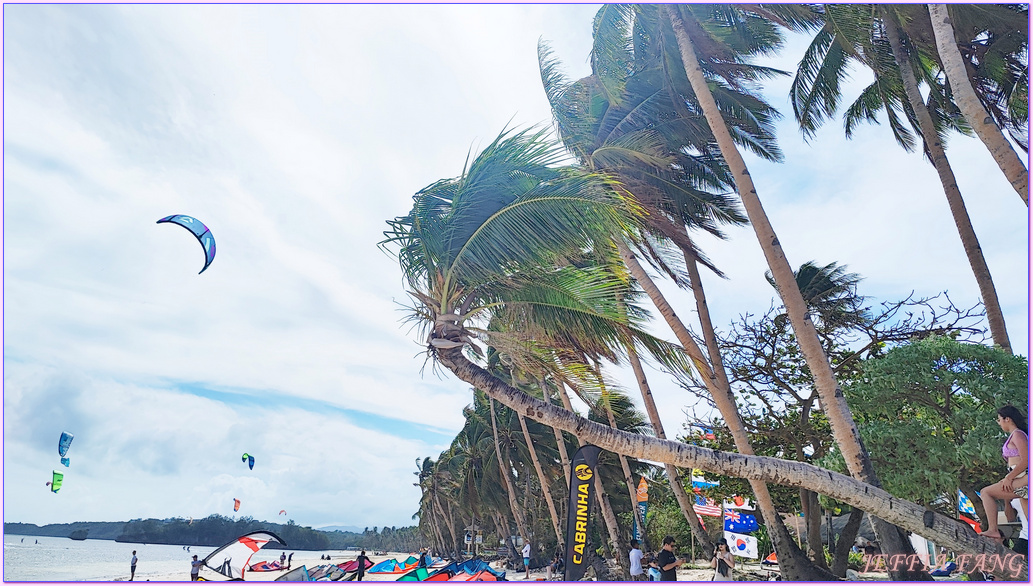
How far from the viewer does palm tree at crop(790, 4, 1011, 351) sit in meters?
9.30

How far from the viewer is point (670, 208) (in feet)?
48.0

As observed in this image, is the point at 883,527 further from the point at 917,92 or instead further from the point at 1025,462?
the point at 917,92

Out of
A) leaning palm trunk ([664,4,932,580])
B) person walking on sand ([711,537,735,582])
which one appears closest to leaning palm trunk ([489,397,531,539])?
person walking on sand ([711,537,735,582])

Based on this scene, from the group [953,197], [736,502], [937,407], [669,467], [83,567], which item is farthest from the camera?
[83,567]

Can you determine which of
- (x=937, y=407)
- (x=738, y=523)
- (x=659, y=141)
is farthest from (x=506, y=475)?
(x=937, y=407)

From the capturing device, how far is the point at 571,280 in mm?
7961

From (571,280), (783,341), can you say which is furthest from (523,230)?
(783,341)

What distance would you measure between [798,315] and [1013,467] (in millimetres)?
3118

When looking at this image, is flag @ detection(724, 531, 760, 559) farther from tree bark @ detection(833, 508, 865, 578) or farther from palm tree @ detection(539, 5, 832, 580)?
tree bark @ detection(833, 508, 865, 578)

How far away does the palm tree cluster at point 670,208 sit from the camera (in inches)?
282

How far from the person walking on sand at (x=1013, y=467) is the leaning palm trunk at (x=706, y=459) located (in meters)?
0.89

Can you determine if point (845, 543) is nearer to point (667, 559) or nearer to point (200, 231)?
point (667, 559)

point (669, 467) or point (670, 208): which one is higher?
point (670, 208)

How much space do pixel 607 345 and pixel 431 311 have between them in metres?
2.21
